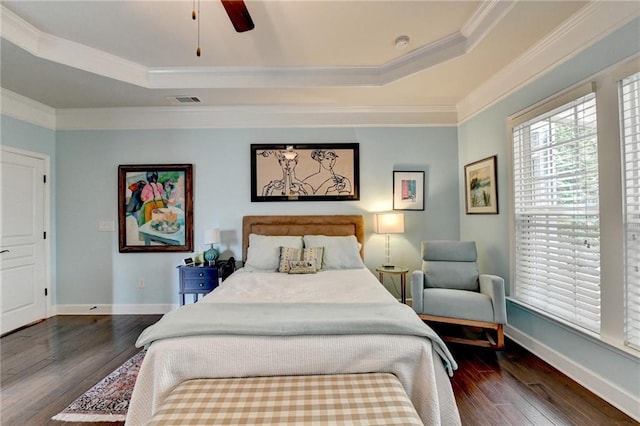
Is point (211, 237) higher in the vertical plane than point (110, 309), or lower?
higher

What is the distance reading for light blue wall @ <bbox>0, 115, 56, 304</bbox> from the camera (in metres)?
3.32

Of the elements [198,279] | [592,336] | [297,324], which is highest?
[297,324]

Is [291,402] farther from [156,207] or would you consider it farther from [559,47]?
[156,207]

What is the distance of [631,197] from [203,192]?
161 inches

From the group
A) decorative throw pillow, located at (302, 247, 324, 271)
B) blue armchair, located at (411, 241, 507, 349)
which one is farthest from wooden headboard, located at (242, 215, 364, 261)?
blue armchair, located at (411, 241, 507, 349)

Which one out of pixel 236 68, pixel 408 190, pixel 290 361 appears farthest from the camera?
pixel 408 190

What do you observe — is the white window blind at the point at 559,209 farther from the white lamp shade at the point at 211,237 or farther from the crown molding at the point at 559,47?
the white lamp shade at the point at 211,237

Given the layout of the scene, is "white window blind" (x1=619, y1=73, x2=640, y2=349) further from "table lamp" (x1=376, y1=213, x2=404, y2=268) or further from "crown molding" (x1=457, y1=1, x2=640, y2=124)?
"table lamp" (x1=376, y1=213, x2=404, y2=268)

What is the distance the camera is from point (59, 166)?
389 centimetres

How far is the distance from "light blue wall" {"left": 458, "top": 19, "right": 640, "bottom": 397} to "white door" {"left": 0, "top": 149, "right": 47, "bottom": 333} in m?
5.43

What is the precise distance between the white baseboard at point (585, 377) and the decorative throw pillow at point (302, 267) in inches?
82.2

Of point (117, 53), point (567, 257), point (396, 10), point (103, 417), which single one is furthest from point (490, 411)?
point (117, 53)

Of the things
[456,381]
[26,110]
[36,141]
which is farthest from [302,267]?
[26,110]

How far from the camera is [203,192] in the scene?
3902 millimetres
